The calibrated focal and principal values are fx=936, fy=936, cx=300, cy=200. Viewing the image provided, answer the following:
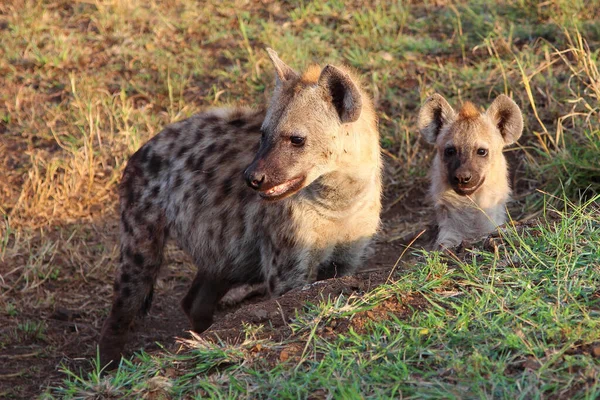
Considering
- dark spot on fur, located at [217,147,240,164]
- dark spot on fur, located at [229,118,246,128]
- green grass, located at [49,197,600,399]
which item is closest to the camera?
green grass, located at [49,197,600,399]

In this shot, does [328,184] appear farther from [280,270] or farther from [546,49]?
[546,49]

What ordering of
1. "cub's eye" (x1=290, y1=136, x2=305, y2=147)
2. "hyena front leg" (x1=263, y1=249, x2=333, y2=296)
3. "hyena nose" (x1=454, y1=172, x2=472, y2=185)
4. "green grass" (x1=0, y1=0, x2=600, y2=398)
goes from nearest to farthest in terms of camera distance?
"green grass" (x1=0, y1=0, x2=600, y2=398) < "cub's eye" (x1=290, y1=136, x2=305, y2=147) < "hyena front leg" (x1=263, y1=249, x2=333, y2=296) < "hyena nose" (x1=454, y1=172, x2=472, y2=185)

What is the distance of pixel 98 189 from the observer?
5.76m

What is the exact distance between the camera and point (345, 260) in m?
4.13

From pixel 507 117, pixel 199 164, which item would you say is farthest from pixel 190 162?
pixel 507 117

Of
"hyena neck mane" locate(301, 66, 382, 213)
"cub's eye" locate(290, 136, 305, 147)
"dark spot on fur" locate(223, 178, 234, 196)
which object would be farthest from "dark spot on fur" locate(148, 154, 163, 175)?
"cub's eye" locate(290, 136, 305, 147)

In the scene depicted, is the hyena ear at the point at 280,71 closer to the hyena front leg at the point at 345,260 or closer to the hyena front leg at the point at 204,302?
the hyena front leg at the point at 345,260

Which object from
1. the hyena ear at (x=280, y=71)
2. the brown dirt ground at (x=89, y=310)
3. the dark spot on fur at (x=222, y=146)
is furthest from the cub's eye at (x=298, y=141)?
the dark spot on fur at (x=222, y=146)

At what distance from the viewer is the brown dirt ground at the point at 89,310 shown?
174 inches

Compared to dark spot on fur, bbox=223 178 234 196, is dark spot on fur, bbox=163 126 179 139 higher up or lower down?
higher up

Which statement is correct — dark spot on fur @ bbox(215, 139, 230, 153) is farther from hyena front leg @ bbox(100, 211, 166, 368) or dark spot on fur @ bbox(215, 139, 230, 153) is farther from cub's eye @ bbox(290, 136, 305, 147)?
cub's eye @ bbox(290, 136, 305, 147)

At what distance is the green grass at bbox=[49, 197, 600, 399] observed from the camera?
2582 mm

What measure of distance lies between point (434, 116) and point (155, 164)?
1.43m

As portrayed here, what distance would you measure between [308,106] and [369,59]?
2.55 meters
